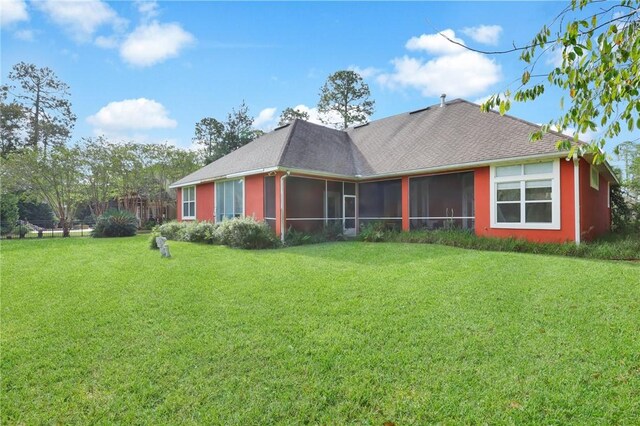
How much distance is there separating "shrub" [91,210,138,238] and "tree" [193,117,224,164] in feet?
60.4

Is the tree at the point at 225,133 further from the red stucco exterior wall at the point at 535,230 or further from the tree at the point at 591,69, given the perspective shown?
the tree at the point at 591,69

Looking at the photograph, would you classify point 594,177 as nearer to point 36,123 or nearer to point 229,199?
point 229,199

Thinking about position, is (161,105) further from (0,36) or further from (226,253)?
(226,253)

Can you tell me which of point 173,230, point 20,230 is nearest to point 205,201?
point 173,230

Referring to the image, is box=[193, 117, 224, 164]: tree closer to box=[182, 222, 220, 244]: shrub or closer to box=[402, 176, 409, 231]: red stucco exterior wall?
box=[182, 222, 220, 244]: shrub

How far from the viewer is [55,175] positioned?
63.8 feet

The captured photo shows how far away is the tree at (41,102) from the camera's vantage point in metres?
30.6

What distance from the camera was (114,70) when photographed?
12.0 metres

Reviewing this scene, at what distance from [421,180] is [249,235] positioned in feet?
24.3

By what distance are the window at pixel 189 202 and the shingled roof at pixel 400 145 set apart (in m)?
0.69

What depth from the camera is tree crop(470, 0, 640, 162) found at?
255 cm

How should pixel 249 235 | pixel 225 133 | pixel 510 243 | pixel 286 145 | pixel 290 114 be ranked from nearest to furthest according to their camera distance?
1. pixel 510 243
2. pixel 249 235
3. pixel 286 145
4. pixel 225 133
5. pixel 290 114

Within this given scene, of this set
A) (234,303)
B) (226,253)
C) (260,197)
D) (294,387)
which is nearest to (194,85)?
(260,197)

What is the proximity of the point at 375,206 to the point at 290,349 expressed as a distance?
1247cm
